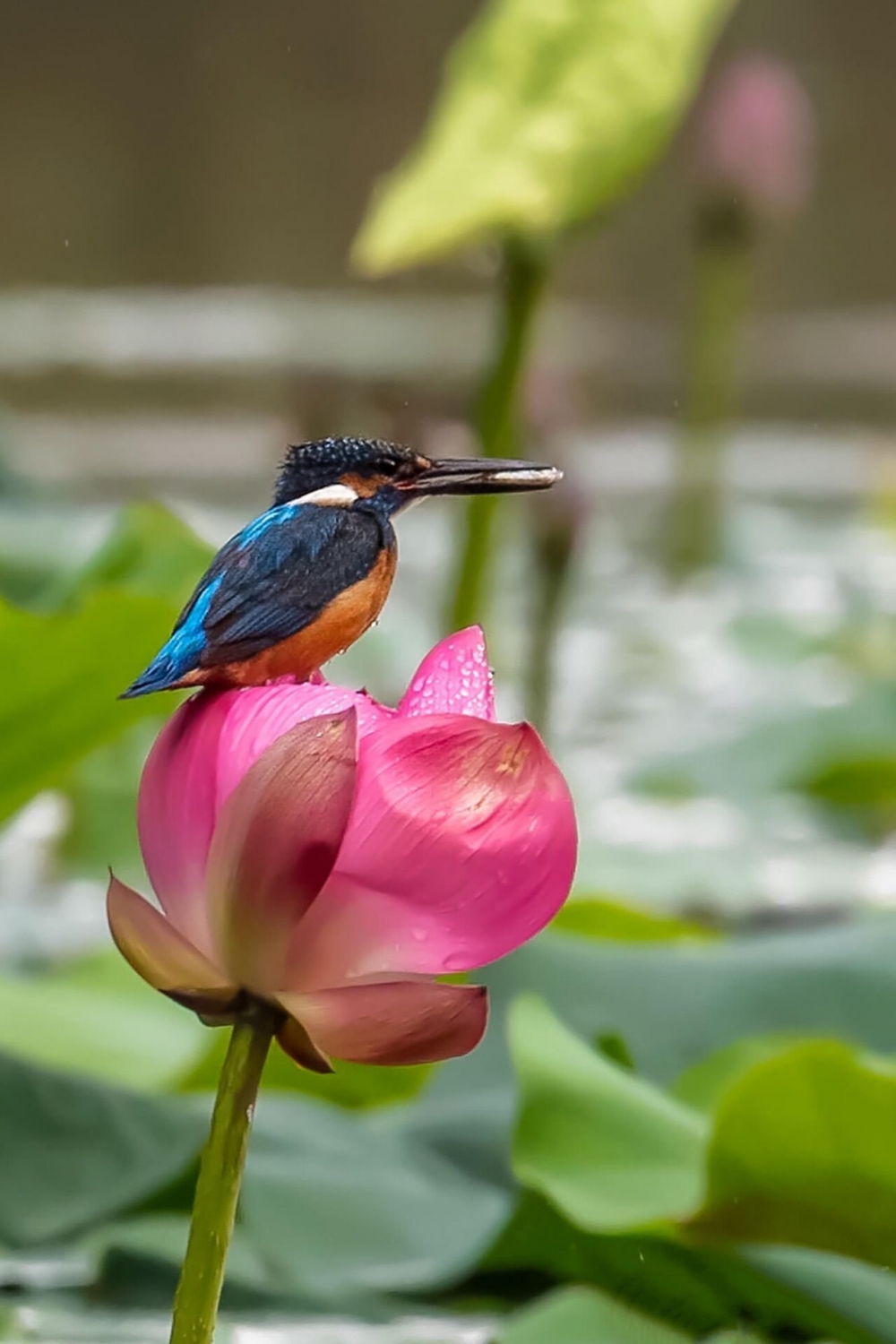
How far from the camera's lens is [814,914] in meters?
0.92

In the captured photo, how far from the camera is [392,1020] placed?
22cm

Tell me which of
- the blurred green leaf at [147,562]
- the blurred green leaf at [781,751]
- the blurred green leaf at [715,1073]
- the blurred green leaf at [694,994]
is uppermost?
the blurred green leaf at [781,751]

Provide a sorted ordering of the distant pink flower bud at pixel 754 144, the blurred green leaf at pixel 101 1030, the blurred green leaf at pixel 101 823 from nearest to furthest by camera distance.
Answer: the blurred green leaf at pixel 101 1030 → the blurred green leaf at pixel 101 823 → the distant pink flower bud at pixel 754 144

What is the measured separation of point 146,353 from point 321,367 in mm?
567

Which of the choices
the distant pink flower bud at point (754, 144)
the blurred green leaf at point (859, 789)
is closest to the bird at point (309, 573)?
the blurred green leaf at point (859, 789)

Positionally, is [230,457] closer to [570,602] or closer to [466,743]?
[570,602]

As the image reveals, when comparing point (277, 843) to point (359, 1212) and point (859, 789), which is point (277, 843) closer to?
point (359, 1212)

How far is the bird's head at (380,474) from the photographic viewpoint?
0.86ft

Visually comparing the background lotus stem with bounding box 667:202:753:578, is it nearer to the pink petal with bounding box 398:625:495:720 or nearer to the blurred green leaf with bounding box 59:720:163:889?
the blurred green leaf with bounding box 59:720:163:889

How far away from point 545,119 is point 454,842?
464mm

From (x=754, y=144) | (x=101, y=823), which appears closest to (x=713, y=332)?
(x=754, y=144)

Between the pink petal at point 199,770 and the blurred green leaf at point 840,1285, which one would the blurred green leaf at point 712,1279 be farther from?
the pink petal at point 199,770

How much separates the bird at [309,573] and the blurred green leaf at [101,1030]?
13.5 inches

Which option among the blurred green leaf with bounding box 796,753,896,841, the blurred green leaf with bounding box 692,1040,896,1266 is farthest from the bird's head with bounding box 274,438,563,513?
the blurred green leaf with bounding box 796,753,896,841
